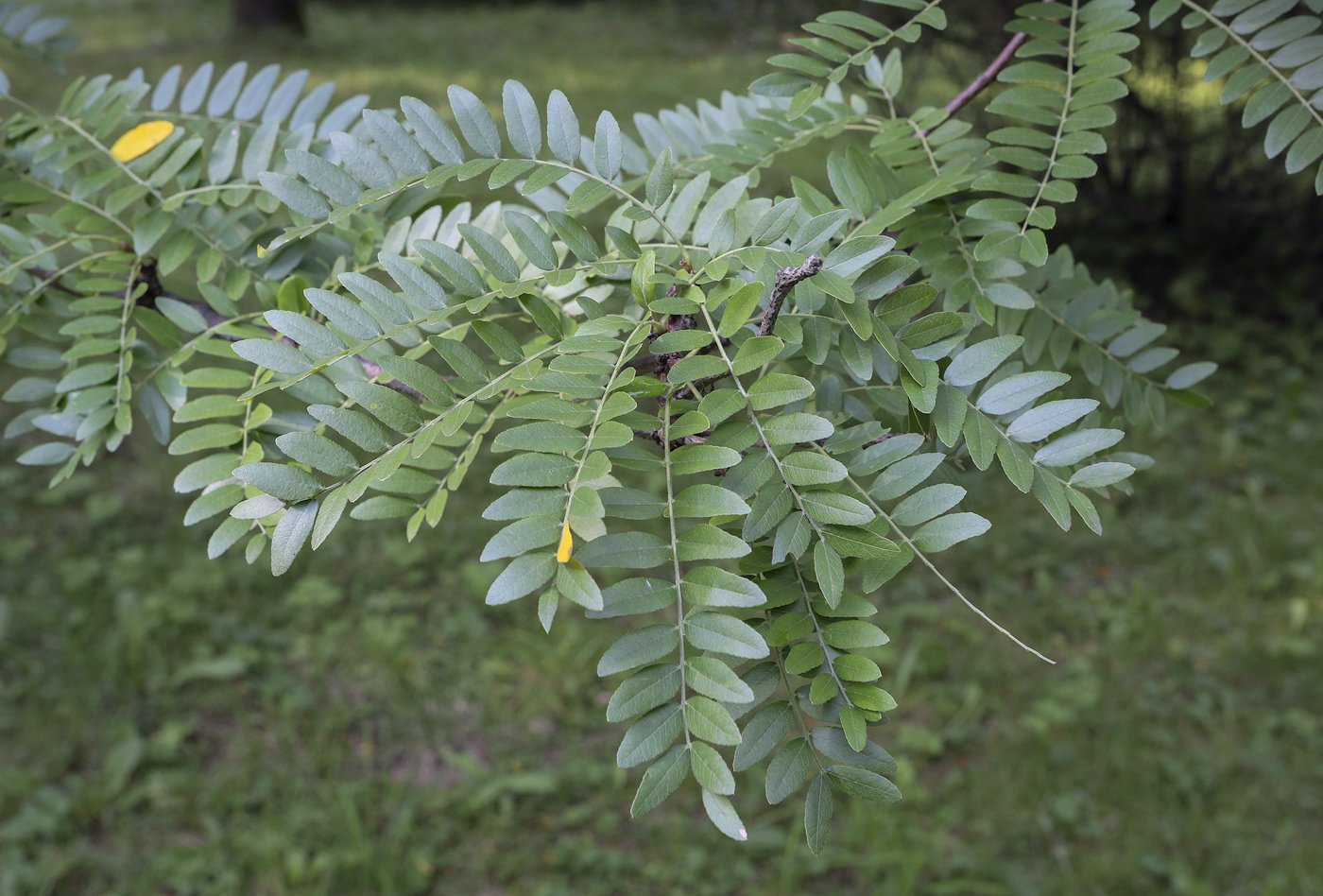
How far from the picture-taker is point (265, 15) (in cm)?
908

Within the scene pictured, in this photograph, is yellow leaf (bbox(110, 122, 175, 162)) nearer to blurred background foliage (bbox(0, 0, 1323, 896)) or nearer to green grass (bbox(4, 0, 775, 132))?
blurred background foliage (bbox(0, 0, 1323, 896))

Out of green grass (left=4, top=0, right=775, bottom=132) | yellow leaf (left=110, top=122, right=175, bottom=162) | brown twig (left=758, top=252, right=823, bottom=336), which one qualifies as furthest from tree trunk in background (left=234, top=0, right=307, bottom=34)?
brown twig (left=758, top=252, right=823, bottom=336)

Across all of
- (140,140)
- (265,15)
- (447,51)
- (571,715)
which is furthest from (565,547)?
(265,15)

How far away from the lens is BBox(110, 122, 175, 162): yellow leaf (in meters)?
0.97

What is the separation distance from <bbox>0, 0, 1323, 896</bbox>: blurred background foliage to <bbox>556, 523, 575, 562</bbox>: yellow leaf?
2.11 m

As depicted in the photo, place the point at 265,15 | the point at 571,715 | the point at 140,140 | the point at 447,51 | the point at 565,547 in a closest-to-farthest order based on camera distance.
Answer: the point at 565,547 < the point at 140,140 < the point at 571,715 < the point at 265,15 < the point at 447,51

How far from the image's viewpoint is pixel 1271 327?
4789 millimetres

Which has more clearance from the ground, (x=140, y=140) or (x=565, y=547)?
(x=140, y=140)

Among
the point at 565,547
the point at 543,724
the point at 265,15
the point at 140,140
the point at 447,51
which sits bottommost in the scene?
the point at 543,724

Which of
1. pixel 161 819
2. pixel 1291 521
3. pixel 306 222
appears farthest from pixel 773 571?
pixel 1291 521

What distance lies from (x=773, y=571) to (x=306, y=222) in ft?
1.72

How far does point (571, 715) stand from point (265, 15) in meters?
8.62

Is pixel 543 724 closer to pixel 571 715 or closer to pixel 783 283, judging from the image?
pixel 571 715

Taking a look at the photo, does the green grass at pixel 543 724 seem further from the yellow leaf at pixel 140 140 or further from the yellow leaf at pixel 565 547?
the yellow leaf at pixel 565 547
